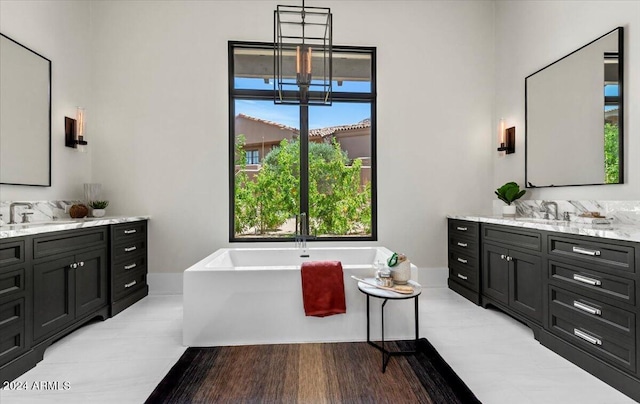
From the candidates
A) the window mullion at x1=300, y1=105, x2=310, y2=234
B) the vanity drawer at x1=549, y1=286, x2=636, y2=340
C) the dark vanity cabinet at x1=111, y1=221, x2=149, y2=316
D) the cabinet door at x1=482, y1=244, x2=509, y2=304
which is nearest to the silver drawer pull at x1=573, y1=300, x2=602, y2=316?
the vanity drawer at x1=549, y1=286, x2=636, y2=340

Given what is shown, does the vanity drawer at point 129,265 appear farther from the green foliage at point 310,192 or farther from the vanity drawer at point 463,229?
the vanity drawer at point 463,229

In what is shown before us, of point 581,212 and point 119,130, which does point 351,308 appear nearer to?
point 581,212

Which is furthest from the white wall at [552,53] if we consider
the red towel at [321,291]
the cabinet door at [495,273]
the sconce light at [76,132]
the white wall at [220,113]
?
the sconce light at [76,132]

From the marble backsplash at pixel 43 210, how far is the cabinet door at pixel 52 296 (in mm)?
622

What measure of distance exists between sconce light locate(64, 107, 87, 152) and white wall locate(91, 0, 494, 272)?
1.19 feet

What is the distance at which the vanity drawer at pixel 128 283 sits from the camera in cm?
308

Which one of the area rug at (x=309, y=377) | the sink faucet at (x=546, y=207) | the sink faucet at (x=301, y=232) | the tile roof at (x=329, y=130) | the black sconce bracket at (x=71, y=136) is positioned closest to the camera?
the area rug at (x=309, y=377)

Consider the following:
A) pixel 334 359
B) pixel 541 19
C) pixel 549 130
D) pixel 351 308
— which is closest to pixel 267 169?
pixel 351 308

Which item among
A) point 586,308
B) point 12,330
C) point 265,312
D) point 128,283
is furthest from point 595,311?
point 128,283

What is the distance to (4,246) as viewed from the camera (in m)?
1.92

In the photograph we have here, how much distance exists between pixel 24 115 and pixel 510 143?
4801mm

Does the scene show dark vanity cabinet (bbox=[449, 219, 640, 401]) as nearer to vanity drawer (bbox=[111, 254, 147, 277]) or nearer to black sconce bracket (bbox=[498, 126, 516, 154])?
black sconce bracket (bbox=[498, 126, 516, 154])

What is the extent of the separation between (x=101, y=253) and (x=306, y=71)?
7.88 ft

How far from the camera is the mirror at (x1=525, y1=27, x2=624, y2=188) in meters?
2.54
